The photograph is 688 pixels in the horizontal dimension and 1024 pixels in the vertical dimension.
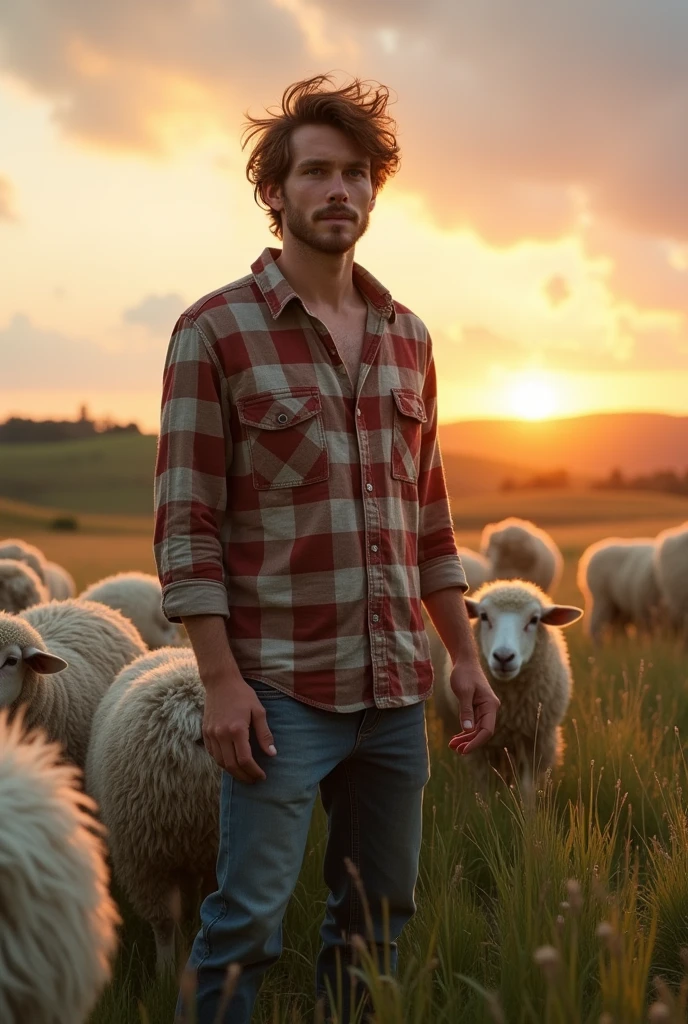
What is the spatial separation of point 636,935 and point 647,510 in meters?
45.1

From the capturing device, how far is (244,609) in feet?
8.23

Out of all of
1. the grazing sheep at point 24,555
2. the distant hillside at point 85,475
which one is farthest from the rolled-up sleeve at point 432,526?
the distant hillside at point 85,475

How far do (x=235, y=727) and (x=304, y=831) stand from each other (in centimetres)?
39

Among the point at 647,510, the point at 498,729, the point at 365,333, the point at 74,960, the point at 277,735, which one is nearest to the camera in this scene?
the point at 74,960

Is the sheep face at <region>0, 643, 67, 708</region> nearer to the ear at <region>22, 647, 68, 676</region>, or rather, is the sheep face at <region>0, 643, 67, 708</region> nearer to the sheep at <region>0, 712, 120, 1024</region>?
the ear at <region>22, 647, 68, 676</region>

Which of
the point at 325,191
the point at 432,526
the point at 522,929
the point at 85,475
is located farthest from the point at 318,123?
the point at 85,475

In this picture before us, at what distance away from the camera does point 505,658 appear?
188 inches

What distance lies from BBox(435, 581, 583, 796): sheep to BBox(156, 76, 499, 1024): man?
2.16m

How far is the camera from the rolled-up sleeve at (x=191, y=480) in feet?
7.88

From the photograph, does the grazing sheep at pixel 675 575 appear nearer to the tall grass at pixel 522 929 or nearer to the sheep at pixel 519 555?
the sheep at pixel 519 555

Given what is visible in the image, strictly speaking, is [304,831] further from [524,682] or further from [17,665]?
[524,682]

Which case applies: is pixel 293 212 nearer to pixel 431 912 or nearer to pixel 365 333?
pixel 365 333

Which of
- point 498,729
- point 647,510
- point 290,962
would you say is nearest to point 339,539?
point 290,962

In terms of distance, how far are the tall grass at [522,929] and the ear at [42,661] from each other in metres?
1.07
